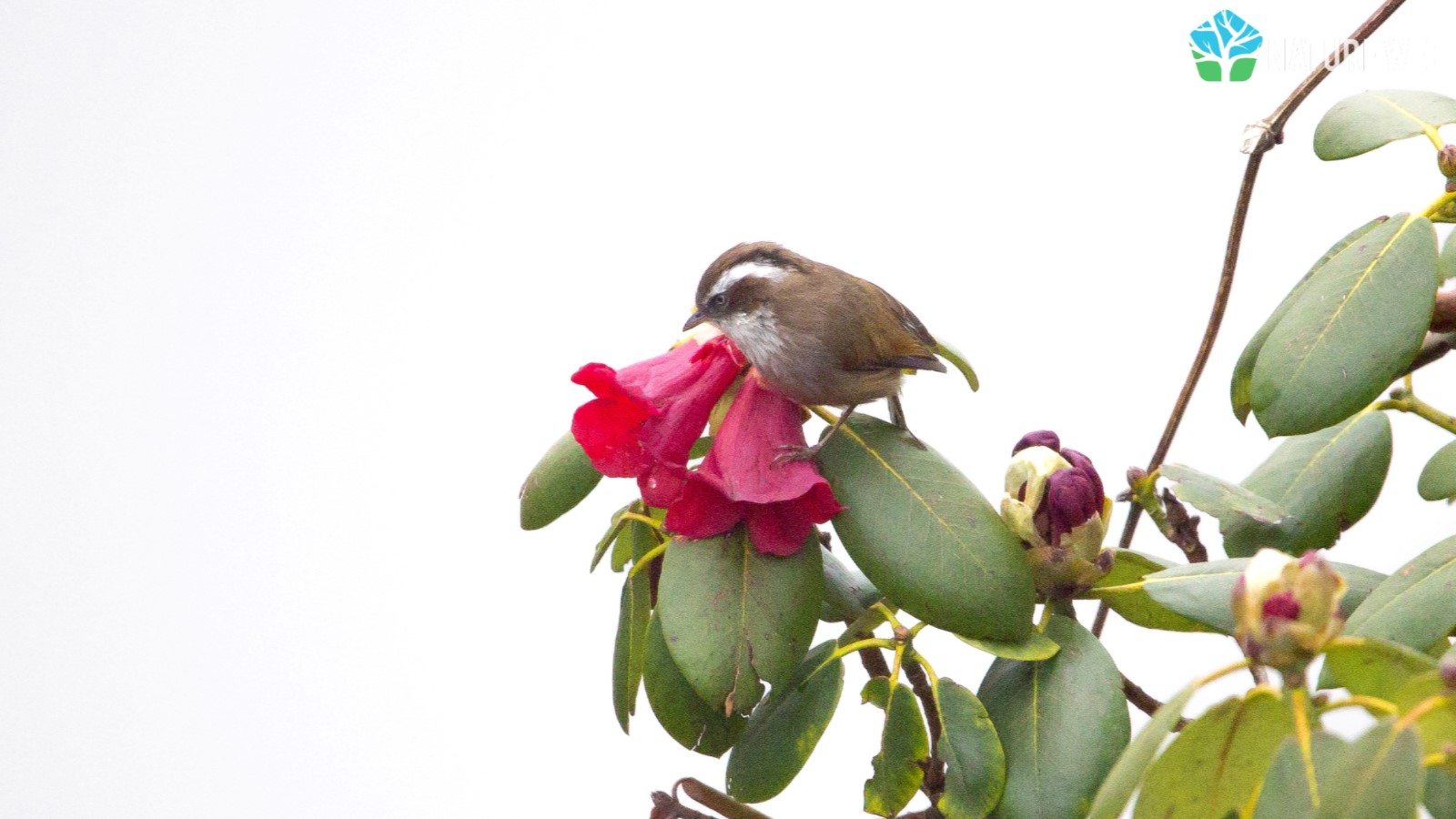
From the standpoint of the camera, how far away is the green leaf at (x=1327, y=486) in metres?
0.89

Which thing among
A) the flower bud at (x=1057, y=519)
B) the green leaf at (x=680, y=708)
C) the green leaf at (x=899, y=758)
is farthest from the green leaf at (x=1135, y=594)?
the green leaf at (x=680, y=708)

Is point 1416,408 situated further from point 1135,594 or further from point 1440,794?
point 1440,794

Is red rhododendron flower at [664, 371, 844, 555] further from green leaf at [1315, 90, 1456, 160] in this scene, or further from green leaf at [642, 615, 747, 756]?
green leaf at [1315, 90, 1456, 160]

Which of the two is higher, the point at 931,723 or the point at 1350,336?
the point at 1350,336

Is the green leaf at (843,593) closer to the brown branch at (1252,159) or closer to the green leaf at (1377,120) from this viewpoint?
the brown branch at (1252,159)

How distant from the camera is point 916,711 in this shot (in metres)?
0.77

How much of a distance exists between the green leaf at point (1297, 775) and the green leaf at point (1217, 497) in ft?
1.03

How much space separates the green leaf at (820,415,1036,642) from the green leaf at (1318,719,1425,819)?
28 cm

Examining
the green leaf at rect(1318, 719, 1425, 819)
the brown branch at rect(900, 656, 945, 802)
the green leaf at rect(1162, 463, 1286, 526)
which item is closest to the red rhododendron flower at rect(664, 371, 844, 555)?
the brown branch at rect(900, 656, 945, 802)

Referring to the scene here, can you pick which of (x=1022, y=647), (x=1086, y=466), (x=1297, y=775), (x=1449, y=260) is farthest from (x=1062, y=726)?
(x=1449, y=260)

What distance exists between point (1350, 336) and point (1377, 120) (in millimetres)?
188

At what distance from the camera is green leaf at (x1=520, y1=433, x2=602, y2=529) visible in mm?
861

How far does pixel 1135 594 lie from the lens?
80cm

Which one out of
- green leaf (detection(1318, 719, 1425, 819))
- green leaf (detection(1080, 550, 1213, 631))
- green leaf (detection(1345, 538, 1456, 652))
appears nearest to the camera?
green leaf (detection(1318, 719, 1425, 819))
